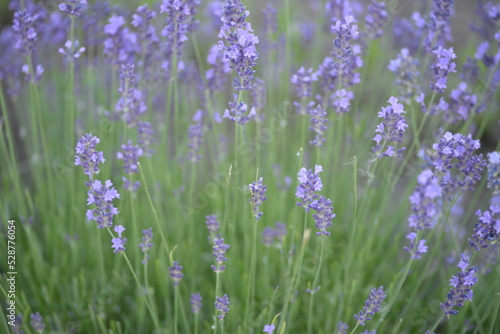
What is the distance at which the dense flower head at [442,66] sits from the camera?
6.24ft

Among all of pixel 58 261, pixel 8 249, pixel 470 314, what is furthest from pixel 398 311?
pixel 8 249

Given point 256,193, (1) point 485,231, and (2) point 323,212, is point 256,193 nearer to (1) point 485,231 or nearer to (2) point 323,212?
(2) point 323,212

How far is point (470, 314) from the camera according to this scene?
256 cm

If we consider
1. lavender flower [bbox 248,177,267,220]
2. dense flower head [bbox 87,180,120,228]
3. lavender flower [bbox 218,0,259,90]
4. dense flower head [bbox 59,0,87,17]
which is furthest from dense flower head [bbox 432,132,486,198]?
dense flower head [bbox 59,0,87,17]

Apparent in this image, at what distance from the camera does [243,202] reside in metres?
2.49

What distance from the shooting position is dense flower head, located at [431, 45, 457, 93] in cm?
190

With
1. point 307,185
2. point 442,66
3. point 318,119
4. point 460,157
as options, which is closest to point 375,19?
point 442,66

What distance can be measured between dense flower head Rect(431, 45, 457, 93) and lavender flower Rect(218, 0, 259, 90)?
73 centimetres

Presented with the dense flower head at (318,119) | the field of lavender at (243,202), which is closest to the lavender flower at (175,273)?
the field of lavender at (243,202)

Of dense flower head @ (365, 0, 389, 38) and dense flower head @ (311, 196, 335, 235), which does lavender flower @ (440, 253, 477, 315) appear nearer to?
dense flower head @ (311, 196, 335, 235)

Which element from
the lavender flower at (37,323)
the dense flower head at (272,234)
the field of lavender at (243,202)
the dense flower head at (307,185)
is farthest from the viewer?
the dense flower head at (272,234)

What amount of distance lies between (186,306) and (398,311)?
104 cm

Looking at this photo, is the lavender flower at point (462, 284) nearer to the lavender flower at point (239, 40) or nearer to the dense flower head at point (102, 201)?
the lavender flower at point (239, 40)

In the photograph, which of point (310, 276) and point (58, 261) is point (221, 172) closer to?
point (310, 276)
